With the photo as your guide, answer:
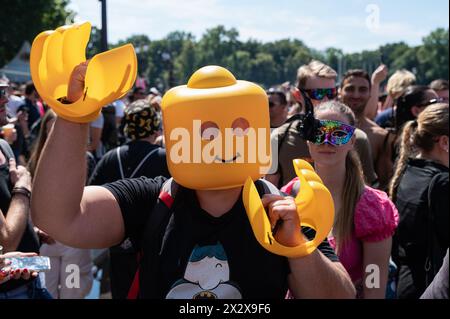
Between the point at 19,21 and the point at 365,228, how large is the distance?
29.7 metres

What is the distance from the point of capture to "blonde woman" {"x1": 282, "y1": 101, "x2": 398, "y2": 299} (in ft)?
7.73

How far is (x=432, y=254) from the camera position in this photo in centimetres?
270

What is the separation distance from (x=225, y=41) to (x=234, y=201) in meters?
64.8

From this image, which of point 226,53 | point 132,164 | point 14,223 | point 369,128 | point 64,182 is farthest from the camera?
point 226,53

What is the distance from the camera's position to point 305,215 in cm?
153

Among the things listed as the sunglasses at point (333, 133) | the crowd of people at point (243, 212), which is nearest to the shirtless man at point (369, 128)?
the crowd of people at point (243, 212)

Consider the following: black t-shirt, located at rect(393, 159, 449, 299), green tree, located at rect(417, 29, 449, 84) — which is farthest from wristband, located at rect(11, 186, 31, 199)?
green tree, located at rect(417, 29, 449, 84)

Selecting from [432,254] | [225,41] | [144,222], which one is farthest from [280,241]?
[225,41]

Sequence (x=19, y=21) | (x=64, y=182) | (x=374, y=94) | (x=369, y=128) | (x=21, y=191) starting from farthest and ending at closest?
(x=19, y=21)
(x=374, y=94)
(x=369, y=128)
(x=21, y=191)
(x=64, y=182)

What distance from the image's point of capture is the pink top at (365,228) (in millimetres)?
2354

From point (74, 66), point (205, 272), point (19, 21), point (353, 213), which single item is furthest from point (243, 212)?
point (19, 21)

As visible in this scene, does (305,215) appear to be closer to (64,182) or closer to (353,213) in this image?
(64,182)

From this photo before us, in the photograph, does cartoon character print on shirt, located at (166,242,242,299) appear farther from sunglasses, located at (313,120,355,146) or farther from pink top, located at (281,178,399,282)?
sunglasses, located at (313,120,355,146)

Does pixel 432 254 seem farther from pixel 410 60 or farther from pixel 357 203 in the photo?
pixel 410 60
